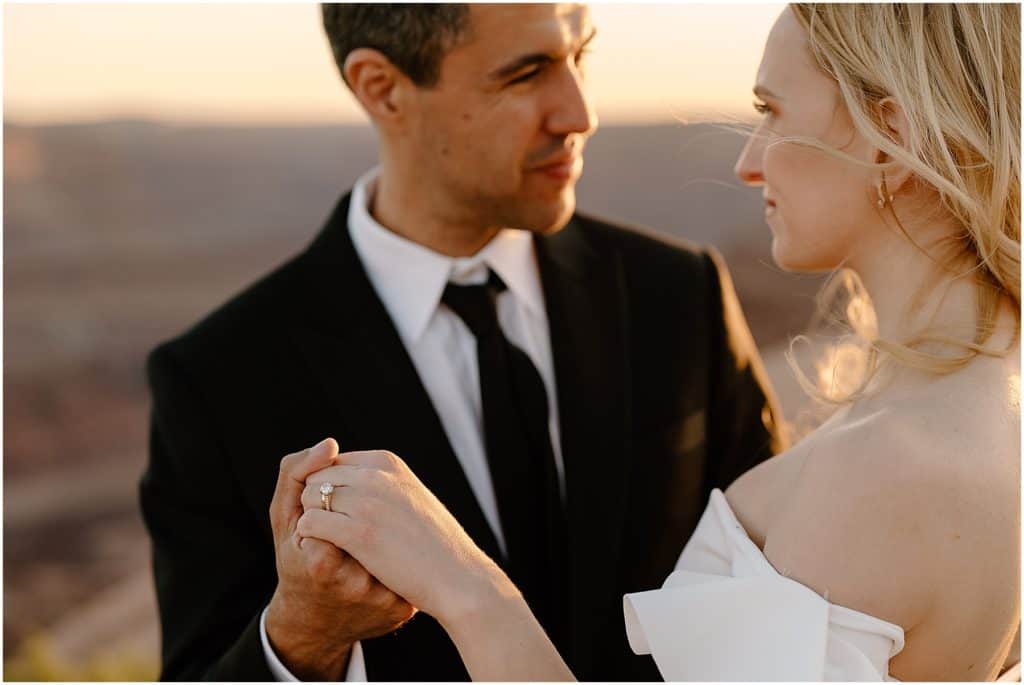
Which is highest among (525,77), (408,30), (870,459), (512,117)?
(408,30)

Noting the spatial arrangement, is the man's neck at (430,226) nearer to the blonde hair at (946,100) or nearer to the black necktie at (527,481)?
the black necktie at (527,481)

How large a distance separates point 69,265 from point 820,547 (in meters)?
12.9

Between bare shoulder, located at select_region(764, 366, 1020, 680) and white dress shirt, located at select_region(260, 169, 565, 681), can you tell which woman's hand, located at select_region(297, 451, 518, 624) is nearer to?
bare shoulder, located at select_region(764, 366, 1020, 680)

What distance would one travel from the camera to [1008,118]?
6.97ft

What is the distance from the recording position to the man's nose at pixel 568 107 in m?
3.21

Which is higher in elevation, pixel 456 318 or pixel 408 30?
pixel 408 30

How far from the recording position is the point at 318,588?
2.18 m

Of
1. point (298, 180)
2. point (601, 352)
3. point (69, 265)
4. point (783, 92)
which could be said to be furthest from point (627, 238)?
point (298, 180)

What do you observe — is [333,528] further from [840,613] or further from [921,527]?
[921,527]

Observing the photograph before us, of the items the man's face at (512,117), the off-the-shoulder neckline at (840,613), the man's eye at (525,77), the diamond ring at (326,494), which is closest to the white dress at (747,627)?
the off-the-shoulder neckline at (840,613)

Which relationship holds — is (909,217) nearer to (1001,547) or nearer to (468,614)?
(1001,547)

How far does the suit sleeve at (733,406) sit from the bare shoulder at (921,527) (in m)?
1.18

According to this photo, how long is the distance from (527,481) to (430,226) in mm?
807

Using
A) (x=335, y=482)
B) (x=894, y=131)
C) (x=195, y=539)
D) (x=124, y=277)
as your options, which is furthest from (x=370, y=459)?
(x=124, y=277)
